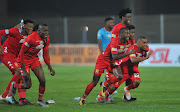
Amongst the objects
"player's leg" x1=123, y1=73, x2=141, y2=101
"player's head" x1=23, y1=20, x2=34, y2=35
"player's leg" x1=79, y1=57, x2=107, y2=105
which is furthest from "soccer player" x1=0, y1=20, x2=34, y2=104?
"player's leg" x1=123, y1=73, x2=141, y2=101

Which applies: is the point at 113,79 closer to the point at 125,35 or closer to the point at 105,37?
the point at 125,35

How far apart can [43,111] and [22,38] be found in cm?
230

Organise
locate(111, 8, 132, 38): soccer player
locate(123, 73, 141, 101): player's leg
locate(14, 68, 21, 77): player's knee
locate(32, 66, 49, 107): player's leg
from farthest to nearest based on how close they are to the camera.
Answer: locate(111, 8, 132, 38): soccer player < locate(123, 73, 141, 101): player's leg < locate(14, 68, 21, 77): player's knee < locate(32, 66, 49, 107): player's leg

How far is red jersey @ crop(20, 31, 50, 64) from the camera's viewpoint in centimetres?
924

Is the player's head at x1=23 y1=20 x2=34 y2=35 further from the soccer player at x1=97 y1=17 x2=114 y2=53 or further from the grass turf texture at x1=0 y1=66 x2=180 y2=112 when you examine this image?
the soccer player at x1=97 y1=17 x2=114 y2=53

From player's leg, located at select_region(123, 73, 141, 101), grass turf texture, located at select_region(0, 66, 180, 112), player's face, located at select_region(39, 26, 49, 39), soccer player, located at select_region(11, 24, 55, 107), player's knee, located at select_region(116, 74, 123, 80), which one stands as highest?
player's face, located at select_region(39, 26, 49, 39)

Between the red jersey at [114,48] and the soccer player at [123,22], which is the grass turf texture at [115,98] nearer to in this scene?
the red jersey at [114,48]

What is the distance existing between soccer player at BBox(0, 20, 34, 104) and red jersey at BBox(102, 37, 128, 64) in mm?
1931

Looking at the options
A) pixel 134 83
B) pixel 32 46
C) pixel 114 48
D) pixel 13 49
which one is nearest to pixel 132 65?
pixel 134 83

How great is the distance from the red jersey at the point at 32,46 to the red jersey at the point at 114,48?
1430mm

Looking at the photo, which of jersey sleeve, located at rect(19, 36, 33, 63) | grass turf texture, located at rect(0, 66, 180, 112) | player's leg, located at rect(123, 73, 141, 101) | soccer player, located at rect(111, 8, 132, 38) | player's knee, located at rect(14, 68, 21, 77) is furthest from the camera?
soccer player, located at rect(111, 8, 132, 38)

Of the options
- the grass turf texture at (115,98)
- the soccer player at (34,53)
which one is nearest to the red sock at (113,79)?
the grass turf texture at (115,98)

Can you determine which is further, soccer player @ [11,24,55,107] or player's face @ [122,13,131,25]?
player's face @ [122,13,131,25]

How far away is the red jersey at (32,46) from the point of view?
9.24 m
